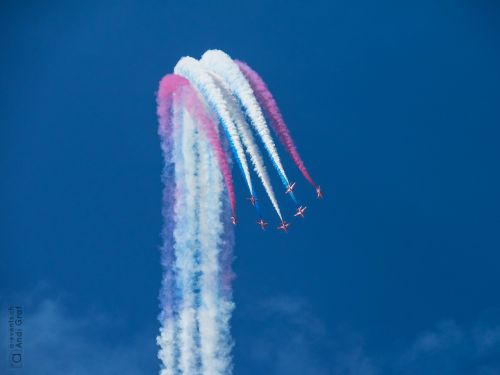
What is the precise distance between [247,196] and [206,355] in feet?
19.5

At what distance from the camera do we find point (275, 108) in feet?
78.7

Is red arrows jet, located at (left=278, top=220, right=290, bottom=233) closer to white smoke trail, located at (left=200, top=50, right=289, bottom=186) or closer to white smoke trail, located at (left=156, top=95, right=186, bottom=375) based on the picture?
white smoke trail, located at (left=200, top=50, right=289, bottom=186)

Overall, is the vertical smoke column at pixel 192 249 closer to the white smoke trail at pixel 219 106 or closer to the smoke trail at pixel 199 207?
the smoke trail at pixel 199 207

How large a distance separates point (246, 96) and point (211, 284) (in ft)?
22.3

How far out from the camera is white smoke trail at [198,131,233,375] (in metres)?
24.1

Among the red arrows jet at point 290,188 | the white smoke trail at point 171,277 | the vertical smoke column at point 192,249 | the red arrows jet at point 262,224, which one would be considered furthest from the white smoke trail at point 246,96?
the white smoke trail at point 171,277

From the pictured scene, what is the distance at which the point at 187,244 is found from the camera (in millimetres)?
24516

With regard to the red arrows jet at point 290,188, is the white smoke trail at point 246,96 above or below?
above

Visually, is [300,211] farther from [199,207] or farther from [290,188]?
[199,207]

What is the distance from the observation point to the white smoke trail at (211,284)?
2409cm

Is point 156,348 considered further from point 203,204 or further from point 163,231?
point 203,204

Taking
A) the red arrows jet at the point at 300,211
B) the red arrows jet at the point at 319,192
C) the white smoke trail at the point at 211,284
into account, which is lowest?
the white smoke trail at the point at 211,284

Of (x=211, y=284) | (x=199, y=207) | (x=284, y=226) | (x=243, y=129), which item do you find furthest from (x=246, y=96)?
(x=211, y=284)

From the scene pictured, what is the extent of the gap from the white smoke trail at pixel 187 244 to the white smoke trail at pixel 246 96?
6.11 feet
